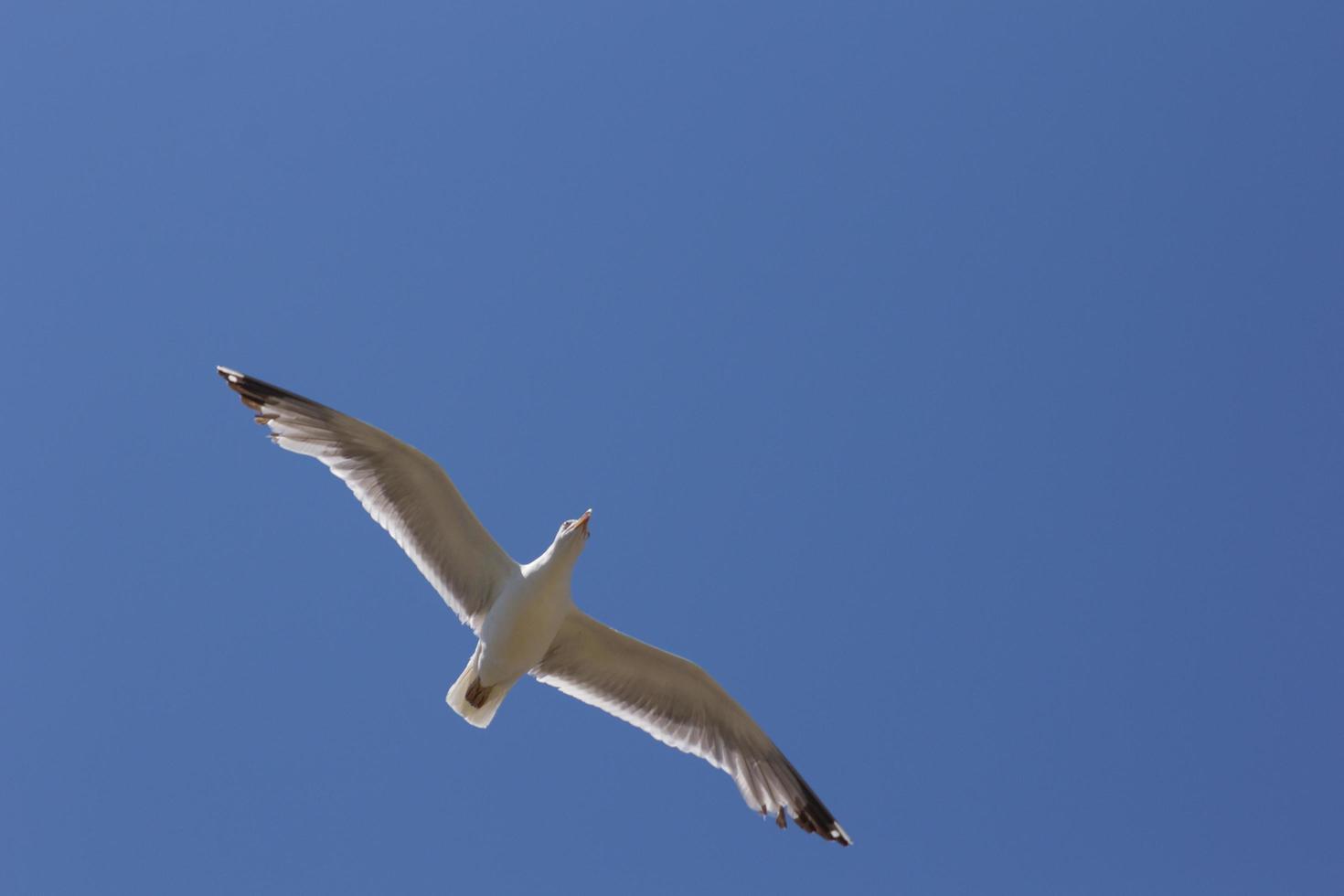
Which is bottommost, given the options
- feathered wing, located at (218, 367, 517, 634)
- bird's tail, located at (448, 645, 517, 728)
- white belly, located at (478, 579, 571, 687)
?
bird's tail, located at (448, 645, 517, 728)

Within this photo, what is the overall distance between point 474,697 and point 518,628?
24.3 inches

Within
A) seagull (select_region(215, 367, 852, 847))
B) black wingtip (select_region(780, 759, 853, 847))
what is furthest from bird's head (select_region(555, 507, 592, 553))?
black wingtip (select_region(780, 759, 853, 847))

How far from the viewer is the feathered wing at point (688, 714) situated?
10781 mm

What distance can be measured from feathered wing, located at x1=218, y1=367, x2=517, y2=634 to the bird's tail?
35 centimetres

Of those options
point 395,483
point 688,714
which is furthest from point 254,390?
point 688,714

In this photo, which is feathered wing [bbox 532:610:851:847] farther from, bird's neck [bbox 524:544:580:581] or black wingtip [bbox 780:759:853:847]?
bird's neck [bbox 524:544:580:581]

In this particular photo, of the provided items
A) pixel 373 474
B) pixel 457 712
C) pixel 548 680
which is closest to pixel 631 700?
pixel 548 680

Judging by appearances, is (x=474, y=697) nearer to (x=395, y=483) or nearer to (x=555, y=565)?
(x=555, y=565)

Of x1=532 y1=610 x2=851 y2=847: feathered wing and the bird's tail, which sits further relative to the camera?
x1=532 y1=610 x2=851 y2=847: feathered wing

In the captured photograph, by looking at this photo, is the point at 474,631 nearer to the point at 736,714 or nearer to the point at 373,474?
the point at 373,474

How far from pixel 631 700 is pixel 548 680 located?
0.63 metres

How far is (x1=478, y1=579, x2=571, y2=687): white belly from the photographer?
33.4 feet

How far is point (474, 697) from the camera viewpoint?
10.3m

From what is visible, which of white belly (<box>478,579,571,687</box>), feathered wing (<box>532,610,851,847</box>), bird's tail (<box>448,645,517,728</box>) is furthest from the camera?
feathered wing (<box>532,610,851,847</box>)
